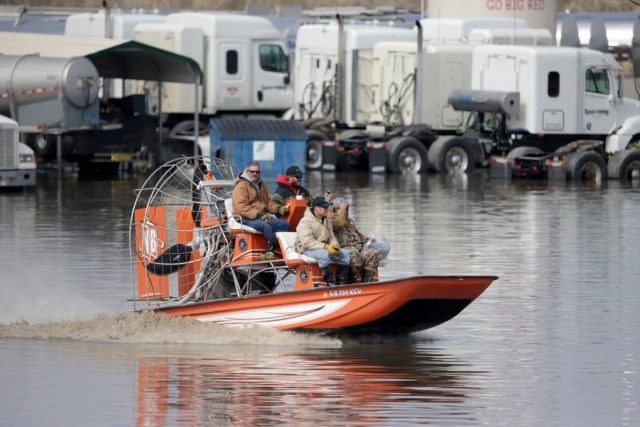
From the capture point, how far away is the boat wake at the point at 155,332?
57.0 feet

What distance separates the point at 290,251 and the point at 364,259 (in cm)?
76

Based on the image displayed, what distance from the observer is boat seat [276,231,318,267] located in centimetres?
1727

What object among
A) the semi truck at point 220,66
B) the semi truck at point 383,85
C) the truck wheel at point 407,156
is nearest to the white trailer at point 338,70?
the semi truck at point 383,85

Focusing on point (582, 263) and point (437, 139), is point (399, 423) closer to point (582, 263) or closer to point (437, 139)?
point (582, 263)

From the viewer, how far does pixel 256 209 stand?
17.9m

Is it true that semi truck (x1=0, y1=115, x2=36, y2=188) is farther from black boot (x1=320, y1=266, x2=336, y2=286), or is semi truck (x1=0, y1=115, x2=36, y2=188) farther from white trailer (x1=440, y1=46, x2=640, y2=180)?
black boot (x1=320, y1=266, x2=336, y2=286)

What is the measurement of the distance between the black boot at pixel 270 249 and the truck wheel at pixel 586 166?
2725 cm

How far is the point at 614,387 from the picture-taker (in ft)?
50.1

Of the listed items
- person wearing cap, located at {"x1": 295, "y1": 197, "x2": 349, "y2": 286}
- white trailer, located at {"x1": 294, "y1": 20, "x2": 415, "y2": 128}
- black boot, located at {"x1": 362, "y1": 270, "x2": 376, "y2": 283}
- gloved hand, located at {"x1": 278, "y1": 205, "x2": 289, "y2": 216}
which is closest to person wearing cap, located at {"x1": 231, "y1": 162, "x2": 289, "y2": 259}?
gloved hand, located at {"x1": 278, "y1": 205, "x2": 289, "y2": 216}

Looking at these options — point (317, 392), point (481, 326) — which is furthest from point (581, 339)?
point (317, 392)

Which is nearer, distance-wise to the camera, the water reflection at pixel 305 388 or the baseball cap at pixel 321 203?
the water reflection at pixel 305 388

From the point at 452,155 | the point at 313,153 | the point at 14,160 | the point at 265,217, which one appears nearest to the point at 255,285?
the point at 265,217

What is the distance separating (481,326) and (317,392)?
455 centimetres

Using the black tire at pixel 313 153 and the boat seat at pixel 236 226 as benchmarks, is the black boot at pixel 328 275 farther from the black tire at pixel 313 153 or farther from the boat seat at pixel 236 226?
the black tire at pixel 313 153
